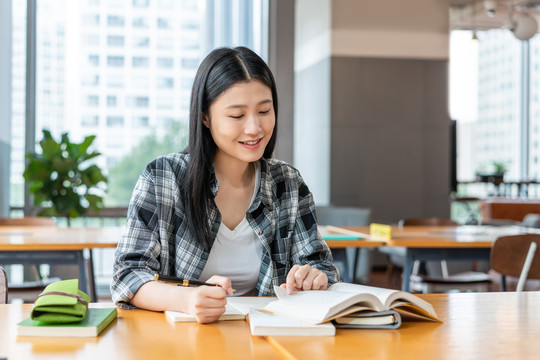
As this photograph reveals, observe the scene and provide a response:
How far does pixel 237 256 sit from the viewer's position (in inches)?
70.4

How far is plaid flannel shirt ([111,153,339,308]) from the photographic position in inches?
62.8

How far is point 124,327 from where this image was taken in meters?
1.31

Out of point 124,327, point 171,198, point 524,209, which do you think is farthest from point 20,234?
point 524,209

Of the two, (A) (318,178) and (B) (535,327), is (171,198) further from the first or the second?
(A) (318,178)

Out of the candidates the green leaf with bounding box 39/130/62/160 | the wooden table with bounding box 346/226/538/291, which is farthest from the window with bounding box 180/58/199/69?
the wooden table with bounding box 346/226/538/291

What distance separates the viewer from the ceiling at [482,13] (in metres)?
9.63

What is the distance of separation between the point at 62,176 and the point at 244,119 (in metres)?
3.96

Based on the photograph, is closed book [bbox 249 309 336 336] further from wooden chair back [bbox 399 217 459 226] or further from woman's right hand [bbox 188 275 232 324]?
wooden chair back [bbox 399 217 459 226]

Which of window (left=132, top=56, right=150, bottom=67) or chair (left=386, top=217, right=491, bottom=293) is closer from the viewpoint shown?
chair (left=386, top=217, right=491, bottom=293)

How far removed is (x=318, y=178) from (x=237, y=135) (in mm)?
5979

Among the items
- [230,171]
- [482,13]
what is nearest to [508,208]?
[482,13]

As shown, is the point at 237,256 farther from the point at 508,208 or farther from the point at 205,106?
the point at 508,208

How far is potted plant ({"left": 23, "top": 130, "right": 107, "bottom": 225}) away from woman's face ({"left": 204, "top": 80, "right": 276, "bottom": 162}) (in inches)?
150

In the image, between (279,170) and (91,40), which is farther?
(91,40)
